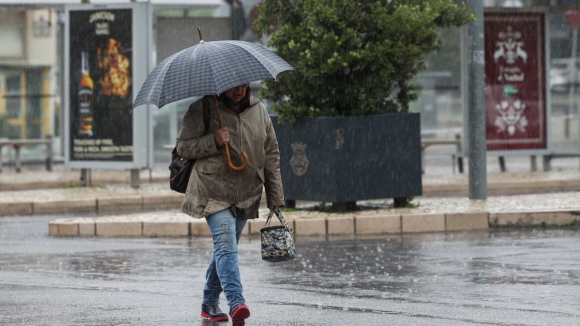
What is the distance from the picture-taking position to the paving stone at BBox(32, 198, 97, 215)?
617 inches

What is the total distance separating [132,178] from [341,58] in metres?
6.39

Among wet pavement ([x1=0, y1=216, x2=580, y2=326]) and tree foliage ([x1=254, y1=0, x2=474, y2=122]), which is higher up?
tree foliage ([x1=254, y1=0, x2=474, y2=122])

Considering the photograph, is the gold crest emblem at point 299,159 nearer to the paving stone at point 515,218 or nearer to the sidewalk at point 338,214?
the sidewalk at point 338,214

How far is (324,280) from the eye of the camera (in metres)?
8.62

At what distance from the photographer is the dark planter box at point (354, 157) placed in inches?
504

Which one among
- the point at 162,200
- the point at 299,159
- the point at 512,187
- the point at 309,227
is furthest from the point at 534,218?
the point at 162,200

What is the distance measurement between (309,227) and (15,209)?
5006 mm

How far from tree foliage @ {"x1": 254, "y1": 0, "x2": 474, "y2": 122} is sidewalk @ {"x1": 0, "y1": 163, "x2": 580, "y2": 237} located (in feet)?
3.92

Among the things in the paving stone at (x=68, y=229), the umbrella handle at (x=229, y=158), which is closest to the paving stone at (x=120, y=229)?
the paving stone at (x=68, y=229)

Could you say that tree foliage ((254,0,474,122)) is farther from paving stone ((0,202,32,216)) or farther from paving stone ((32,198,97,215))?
paving stone ((0,202,32,216))

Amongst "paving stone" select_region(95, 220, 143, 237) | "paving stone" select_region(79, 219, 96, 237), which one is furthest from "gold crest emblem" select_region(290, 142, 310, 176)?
"paving stone" select_region(79, 219, 96, 237)

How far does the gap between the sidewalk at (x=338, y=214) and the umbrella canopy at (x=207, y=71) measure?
5.35 metres

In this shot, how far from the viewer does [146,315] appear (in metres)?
7.20

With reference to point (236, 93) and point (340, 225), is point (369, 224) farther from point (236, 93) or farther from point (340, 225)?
point (236, 93)
